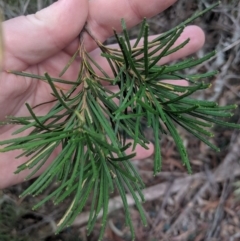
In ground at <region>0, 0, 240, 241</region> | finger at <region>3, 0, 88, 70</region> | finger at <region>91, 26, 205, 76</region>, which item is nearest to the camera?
finger at <region>3, 0, 88, 70</region>

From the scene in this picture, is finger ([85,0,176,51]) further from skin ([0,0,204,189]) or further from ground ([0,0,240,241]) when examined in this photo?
ground ([0,0,240,241])

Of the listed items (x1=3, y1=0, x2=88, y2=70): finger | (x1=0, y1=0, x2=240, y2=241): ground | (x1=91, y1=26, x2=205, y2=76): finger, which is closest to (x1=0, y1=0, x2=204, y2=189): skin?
(x1=3, y1=0, x2=88, y2=70): finger

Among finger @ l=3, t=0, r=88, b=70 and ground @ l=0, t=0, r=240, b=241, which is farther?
ground @ l=0, t=0, r=240, b=241

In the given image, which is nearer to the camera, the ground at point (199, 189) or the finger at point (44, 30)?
the finger at point (44, 30)

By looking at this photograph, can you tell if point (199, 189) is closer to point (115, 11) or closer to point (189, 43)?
point (189, 43)

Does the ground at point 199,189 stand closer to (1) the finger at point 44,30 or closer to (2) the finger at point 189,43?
(2) the finger at point 189,43

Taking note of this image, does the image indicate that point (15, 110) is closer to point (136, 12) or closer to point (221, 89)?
point (136, 12)

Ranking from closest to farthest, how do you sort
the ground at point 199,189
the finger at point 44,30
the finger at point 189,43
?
the finger at point 44,30
the finger at point 189,43
the ground at point 199,189

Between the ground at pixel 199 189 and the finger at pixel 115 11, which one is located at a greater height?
the finger at pixel 115 11

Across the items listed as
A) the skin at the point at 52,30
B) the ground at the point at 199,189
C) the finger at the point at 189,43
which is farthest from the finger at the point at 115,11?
the ground at the point at 199,189
